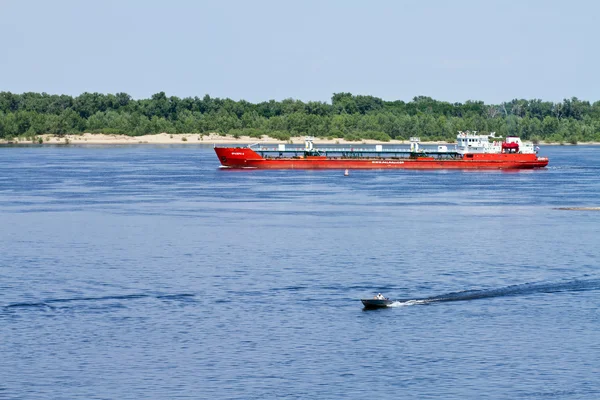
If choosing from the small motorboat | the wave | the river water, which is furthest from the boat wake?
the wave

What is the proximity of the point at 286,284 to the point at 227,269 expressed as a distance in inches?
304

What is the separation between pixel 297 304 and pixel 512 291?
539 inches

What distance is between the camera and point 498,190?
15225 cm

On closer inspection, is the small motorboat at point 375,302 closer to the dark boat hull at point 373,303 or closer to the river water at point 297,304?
the dark boat hull at point 373,303

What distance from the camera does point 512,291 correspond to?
65.2m

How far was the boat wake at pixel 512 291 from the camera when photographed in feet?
202

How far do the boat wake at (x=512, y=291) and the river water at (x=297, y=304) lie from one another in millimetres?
195

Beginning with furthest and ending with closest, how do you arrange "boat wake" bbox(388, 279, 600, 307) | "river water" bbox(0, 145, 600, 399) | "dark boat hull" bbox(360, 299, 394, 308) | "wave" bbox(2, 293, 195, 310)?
1. "boat wake" bbox(388, 279, 600, 307)
2. "wave" bbox(2, 293, 195, 310)
3. "dark boat hull" bbox(360, 299, 394, 308)
4. "river water" bbox(0, 145, 600, 399)

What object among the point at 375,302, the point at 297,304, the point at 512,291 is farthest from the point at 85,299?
the point at 512,291

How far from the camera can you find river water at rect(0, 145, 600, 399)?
46906 mm

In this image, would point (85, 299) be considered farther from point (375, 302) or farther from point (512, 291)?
point (512, 291)

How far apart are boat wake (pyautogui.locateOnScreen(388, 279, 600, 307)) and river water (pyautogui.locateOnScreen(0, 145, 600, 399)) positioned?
0.19m

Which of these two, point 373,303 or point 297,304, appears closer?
point 373,303

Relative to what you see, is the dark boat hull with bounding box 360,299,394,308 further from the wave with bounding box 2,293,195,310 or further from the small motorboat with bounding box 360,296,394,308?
the wave with bounding box 2,293,195,310
